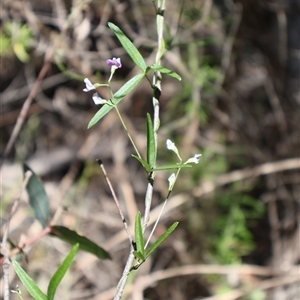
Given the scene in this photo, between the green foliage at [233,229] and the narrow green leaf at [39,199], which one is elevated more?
the narrow green leaf at [39,199]

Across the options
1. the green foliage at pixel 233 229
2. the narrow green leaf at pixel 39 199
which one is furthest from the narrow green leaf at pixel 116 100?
the green foliage at pixel 233 229

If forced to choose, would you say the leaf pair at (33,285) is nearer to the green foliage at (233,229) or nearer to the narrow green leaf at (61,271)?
the narrow green leaf at (61,271)

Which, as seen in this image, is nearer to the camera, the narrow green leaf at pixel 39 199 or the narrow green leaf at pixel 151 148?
the narrow green leaf at pixel 151 148

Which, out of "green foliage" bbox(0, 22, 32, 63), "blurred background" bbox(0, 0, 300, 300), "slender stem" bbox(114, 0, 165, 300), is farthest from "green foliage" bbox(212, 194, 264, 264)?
"slender stem" bbox(114, 0, 165, 300)

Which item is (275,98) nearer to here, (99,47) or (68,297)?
(99,47)

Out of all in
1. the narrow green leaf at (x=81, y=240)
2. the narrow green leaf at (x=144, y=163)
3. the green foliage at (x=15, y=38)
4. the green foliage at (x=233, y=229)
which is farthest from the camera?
the green foliage at (x=233, y=229)

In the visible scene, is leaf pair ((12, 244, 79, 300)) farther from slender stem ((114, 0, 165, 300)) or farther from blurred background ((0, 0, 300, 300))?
blurred background ((0, 0, 300, 300))

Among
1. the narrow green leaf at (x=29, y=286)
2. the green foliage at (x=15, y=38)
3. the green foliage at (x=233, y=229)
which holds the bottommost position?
the green foliage at (x=233, y=229)
